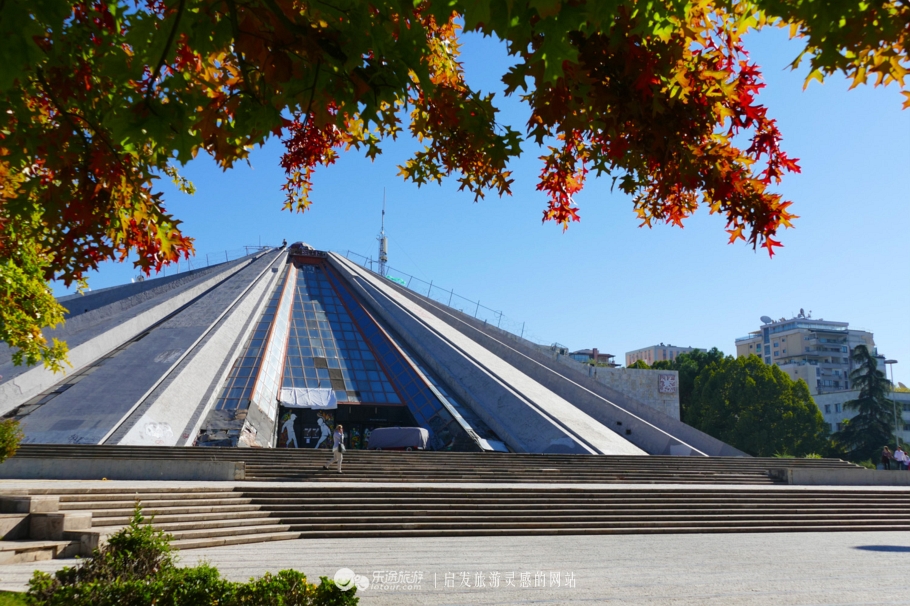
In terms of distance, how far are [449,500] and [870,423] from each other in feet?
127

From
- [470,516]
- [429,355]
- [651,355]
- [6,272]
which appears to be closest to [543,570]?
[470,516]

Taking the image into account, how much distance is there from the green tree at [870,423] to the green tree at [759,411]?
6.33ft

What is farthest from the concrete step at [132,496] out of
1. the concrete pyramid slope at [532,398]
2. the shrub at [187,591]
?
the concrete pyramid slope at [532,398]

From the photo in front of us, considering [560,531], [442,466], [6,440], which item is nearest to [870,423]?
[442,466]

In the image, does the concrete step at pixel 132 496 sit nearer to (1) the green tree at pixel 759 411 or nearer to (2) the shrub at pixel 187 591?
(2) the shrub at pixel 187 591

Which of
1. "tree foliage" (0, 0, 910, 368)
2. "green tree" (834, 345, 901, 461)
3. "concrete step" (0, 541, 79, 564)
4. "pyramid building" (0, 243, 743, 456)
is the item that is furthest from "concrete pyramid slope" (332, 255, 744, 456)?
"green tree" (834, 345, 901, 461)

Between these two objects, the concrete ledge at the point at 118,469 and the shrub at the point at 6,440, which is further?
the concrete ledge at the point at 118,469

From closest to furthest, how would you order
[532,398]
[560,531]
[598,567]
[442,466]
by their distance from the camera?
[598,567]
[560,531]
[442,466]
[532,398]

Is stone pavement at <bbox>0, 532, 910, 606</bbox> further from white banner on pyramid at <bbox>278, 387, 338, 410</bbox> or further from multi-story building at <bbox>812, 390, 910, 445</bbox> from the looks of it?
multi-story building at <bbox>812, 390, 910, 445</bbox>

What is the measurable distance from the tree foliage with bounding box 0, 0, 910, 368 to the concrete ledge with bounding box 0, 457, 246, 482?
856 cm

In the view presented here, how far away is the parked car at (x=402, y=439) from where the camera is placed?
60.5ft

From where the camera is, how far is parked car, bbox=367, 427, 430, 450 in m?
18.5

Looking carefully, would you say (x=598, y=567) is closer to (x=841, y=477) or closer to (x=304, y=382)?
(x=841, y=477)

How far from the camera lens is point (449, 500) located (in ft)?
36.1
